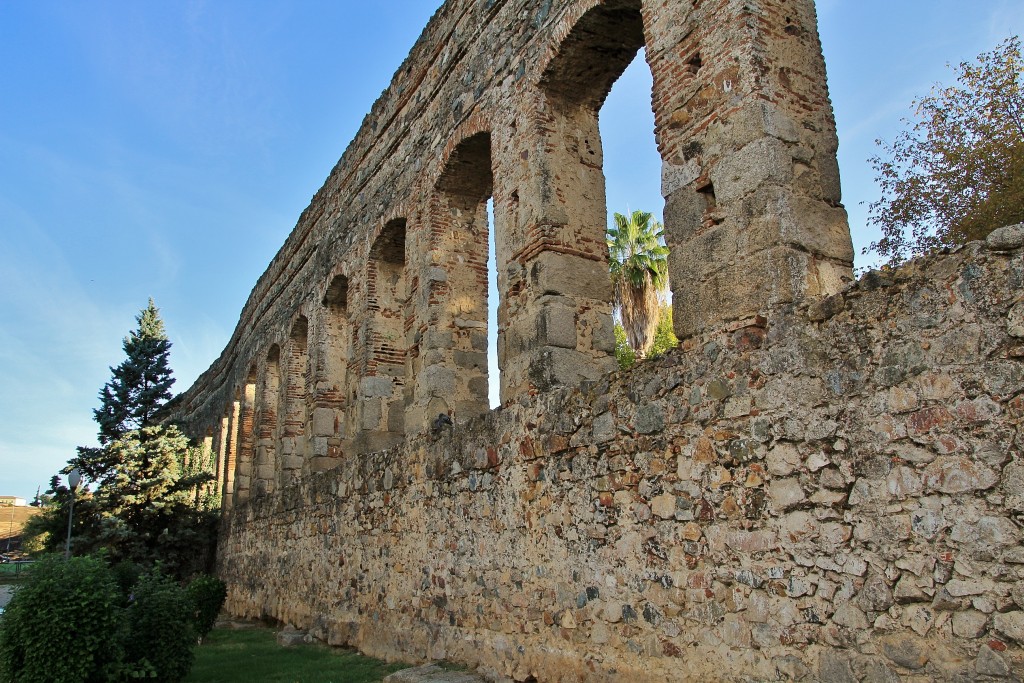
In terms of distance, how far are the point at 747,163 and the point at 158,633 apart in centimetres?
558

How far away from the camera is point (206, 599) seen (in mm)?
10336

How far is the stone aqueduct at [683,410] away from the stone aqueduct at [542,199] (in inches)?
0.9

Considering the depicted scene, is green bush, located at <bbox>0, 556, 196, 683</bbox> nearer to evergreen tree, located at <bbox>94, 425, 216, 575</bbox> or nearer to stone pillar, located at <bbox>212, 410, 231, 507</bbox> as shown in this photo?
evergreen tree, located at <bbox>94, 425, 216, 575</bbox>

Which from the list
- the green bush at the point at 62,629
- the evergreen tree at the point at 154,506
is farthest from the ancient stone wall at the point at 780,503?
the evergreen tree at the point at 154,506

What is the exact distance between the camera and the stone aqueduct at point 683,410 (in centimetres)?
344

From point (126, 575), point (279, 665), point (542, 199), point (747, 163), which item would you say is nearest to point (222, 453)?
point (279, 665)

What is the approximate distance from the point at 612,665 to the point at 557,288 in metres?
2.80

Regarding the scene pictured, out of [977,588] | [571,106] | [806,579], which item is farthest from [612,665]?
[571,106]

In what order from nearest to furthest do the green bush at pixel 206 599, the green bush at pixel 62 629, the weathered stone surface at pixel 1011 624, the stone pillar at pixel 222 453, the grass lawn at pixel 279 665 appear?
the weathered stone surface at pixel 1011 624 → the green bush at pixel 62 629 → the grass lawn at pixel 279 665 → the green bush at pixel 206 599 → the stone pillar at pixel 222 453

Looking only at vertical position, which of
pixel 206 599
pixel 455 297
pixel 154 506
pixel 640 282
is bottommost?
pixel 206 599

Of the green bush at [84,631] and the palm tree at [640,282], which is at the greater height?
the palm tree at [640,282]

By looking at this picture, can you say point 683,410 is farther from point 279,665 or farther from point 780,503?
point 279,665

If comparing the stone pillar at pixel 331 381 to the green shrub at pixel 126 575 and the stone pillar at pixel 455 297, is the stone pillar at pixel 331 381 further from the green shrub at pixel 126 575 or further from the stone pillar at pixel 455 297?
the green shrub at pixel 126 575

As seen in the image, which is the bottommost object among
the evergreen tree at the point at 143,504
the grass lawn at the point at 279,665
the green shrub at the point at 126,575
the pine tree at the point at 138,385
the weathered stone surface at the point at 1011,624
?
the grass lawn at the point at 279,665
